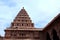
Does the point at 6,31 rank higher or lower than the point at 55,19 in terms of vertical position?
lower

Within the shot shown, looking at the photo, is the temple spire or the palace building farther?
the temple spire

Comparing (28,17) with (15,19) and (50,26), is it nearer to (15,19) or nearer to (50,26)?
(15,19)

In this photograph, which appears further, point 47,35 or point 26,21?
point 26,21

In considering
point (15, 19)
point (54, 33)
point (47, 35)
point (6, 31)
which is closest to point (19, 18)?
point (15, 19)

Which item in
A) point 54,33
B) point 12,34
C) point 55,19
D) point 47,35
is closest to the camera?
point 55,19

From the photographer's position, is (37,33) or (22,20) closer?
(37,33)

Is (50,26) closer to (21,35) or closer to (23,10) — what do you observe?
(21,35)

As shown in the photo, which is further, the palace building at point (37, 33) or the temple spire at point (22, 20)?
the temple spire at point (22, 20)

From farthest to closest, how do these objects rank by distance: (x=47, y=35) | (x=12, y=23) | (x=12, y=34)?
(x=12, y=23) < (x=12, y=34) < (x=47, y=35)

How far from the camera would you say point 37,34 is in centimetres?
2817

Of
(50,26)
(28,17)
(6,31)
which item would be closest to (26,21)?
(28,17)

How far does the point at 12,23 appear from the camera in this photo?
41.8 metres

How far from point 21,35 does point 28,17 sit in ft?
48.0

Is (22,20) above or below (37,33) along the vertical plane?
above
